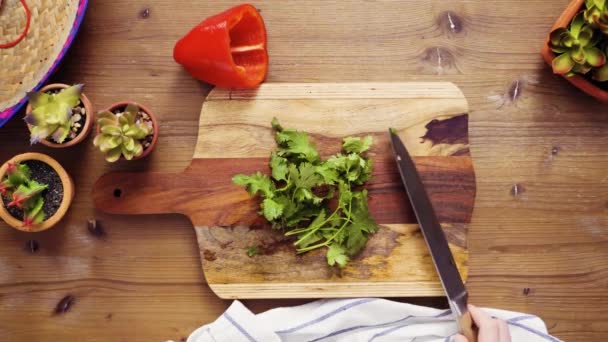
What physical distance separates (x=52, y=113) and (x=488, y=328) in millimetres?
1097

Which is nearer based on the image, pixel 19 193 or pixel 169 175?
pixel 19 193

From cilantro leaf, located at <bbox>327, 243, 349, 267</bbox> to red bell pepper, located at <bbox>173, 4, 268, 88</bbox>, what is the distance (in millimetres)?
447

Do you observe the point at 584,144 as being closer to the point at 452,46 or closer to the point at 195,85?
the point at 452,46

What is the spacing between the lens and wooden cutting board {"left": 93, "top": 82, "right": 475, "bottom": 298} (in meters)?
1.31

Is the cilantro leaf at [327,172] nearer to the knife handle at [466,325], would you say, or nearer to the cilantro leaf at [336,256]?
the cilantro leaf at [336,256]

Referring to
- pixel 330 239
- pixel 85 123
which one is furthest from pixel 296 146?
pixel 85 123

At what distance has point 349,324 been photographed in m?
1.33

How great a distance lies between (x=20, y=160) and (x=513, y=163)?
122 cm

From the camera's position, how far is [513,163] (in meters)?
1.35

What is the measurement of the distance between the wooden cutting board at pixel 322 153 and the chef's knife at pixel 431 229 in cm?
4

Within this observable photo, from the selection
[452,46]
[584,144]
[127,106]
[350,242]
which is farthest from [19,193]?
[584,144]

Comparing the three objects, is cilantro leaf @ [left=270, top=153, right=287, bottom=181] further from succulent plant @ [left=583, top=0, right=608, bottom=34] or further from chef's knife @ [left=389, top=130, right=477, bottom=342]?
succulent plant @ [left=583, top=0, right=608, bottom=34]

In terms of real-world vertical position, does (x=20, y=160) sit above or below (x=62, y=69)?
below

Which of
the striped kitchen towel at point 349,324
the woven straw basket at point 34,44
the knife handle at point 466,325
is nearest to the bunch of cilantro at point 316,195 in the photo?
the striped kitchen towel at point 349,324
